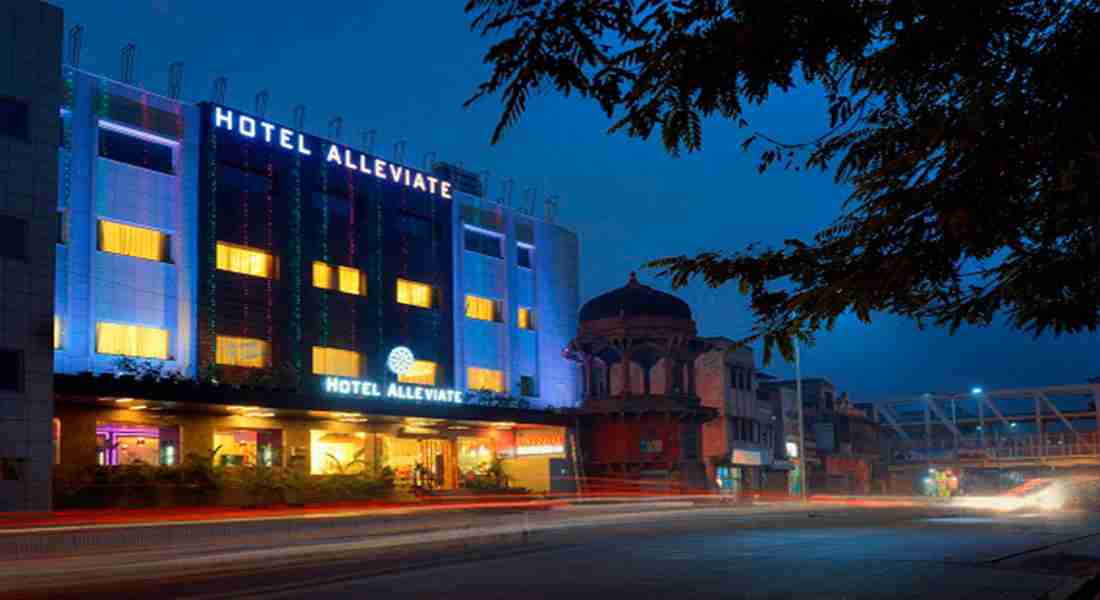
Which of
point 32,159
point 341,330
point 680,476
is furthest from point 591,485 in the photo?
point 32,159

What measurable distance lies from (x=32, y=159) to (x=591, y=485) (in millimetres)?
34688

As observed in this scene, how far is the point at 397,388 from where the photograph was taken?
1932 inches

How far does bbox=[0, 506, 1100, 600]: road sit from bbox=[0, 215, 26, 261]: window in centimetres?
1284

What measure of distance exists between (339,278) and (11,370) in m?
19.7

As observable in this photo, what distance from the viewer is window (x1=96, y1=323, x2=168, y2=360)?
4125cm

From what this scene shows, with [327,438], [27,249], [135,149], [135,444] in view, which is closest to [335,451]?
[327,438]

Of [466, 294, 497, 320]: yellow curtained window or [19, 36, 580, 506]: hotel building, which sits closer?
[19, 36, 580, 506]: hotel building

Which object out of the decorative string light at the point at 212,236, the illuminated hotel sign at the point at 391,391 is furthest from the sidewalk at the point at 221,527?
the decorative string light at the point at 212,236

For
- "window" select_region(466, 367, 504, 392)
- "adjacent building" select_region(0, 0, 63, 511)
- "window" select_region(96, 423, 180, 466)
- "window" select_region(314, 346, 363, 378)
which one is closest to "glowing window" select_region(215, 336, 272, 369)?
"window" select_region(314, 346, 363, 378)

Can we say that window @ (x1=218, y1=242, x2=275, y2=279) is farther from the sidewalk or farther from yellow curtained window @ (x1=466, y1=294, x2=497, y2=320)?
yellow curtained window @ (x1=466, y1=294, x2=497, y2=320)

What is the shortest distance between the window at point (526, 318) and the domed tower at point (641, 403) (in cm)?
261

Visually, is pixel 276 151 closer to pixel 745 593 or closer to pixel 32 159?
pixel 32 159

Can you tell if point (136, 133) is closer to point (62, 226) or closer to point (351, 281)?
point (62, 226)

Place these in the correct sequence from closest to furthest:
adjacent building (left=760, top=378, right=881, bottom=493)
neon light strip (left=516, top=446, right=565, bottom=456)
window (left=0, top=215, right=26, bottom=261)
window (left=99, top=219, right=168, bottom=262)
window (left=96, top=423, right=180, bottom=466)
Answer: window (left=0, top=215, right=26, bottom=261) < window (left=96, top=423, right=180, bottom=466) < window (left=99, top=219, right=168, bottom=262) < neon light strip (left=516, top=446, right=565, bottom=456) < adjacent building (left=760, top=378, right=881, bottom=493)
